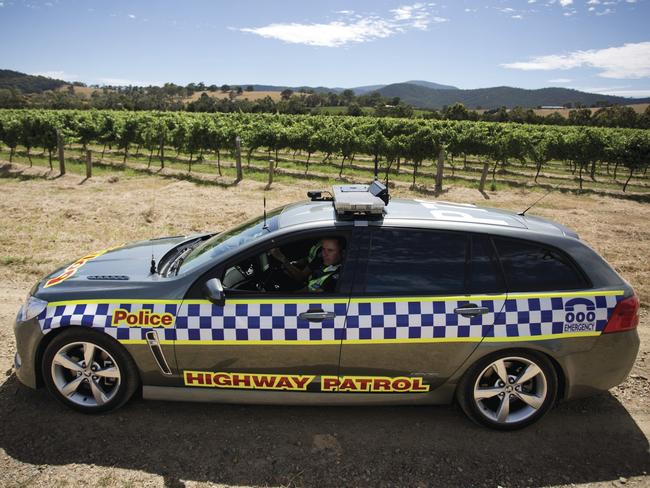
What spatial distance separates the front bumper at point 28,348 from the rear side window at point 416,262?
2.43 metres

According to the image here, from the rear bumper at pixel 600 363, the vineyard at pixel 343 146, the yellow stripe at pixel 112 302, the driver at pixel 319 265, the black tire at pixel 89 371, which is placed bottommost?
the black tire at pixel 89 371

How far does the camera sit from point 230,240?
3787mm

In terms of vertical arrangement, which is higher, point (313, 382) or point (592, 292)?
point (592, 292)

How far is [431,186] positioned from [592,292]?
1684 cm

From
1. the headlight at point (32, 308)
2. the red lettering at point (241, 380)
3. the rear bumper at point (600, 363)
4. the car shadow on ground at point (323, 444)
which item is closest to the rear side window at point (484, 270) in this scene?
the rear bumper at point (600, 363)

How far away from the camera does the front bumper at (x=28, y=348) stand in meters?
3.40

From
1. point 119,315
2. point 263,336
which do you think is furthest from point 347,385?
point 119,315

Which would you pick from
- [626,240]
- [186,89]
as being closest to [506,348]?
[626,240]

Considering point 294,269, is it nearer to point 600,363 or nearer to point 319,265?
point 319,265

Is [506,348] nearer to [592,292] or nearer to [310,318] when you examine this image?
[592,292]

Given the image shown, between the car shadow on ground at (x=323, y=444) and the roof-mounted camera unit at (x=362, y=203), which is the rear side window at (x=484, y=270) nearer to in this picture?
the roof-mounted camera unit at (x=362, y=203)

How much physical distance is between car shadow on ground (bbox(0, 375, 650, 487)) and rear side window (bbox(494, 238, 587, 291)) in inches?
45.0

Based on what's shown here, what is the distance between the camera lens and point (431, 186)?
776 inches

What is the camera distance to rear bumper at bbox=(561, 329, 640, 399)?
333 cm
